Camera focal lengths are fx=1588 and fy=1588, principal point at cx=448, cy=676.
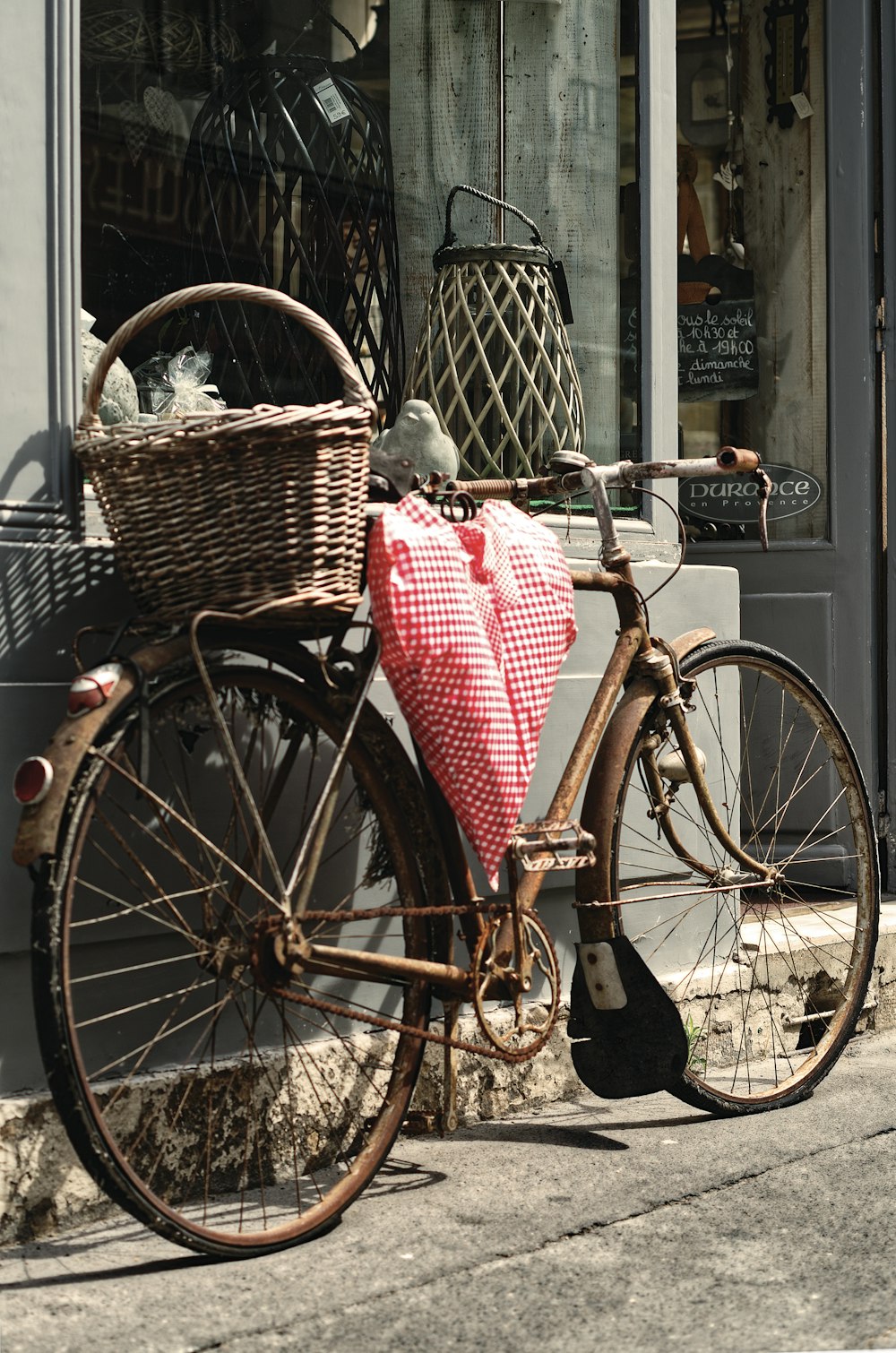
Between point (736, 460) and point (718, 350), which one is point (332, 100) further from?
point (718, 350)

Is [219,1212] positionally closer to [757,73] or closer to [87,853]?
[87,853]

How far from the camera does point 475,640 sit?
2.69 metres

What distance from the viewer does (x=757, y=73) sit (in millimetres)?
5434

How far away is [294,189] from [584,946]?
189 centimetres

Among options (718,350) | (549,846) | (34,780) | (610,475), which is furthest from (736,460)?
(718,350)

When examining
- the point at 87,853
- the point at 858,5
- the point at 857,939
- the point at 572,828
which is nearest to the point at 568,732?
the point at 572,828

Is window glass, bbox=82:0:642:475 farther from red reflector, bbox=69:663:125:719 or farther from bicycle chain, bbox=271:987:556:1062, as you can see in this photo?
bicycle chain, bbox=271:987:556:1062

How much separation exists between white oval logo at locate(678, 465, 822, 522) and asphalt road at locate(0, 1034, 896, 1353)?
2526 mm

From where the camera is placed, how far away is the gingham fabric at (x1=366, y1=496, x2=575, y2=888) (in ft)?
8.59

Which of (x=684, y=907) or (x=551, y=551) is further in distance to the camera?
(x=684, y=907)

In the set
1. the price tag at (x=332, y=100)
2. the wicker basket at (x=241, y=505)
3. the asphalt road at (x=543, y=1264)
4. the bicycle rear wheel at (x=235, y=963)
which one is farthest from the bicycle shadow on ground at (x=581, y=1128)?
the price tag at (x=332, y=100)

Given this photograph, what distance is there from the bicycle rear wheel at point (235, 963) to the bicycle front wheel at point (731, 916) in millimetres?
551

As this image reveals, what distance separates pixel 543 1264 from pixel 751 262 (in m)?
3.84

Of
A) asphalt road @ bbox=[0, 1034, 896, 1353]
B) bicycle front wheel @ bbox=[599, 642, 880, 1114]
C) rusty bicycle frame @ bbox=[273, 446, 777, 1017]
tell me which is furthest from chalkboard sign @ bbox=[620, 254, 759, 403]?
asphalt road @ bbox=[0, 1034, 896, 1353]
